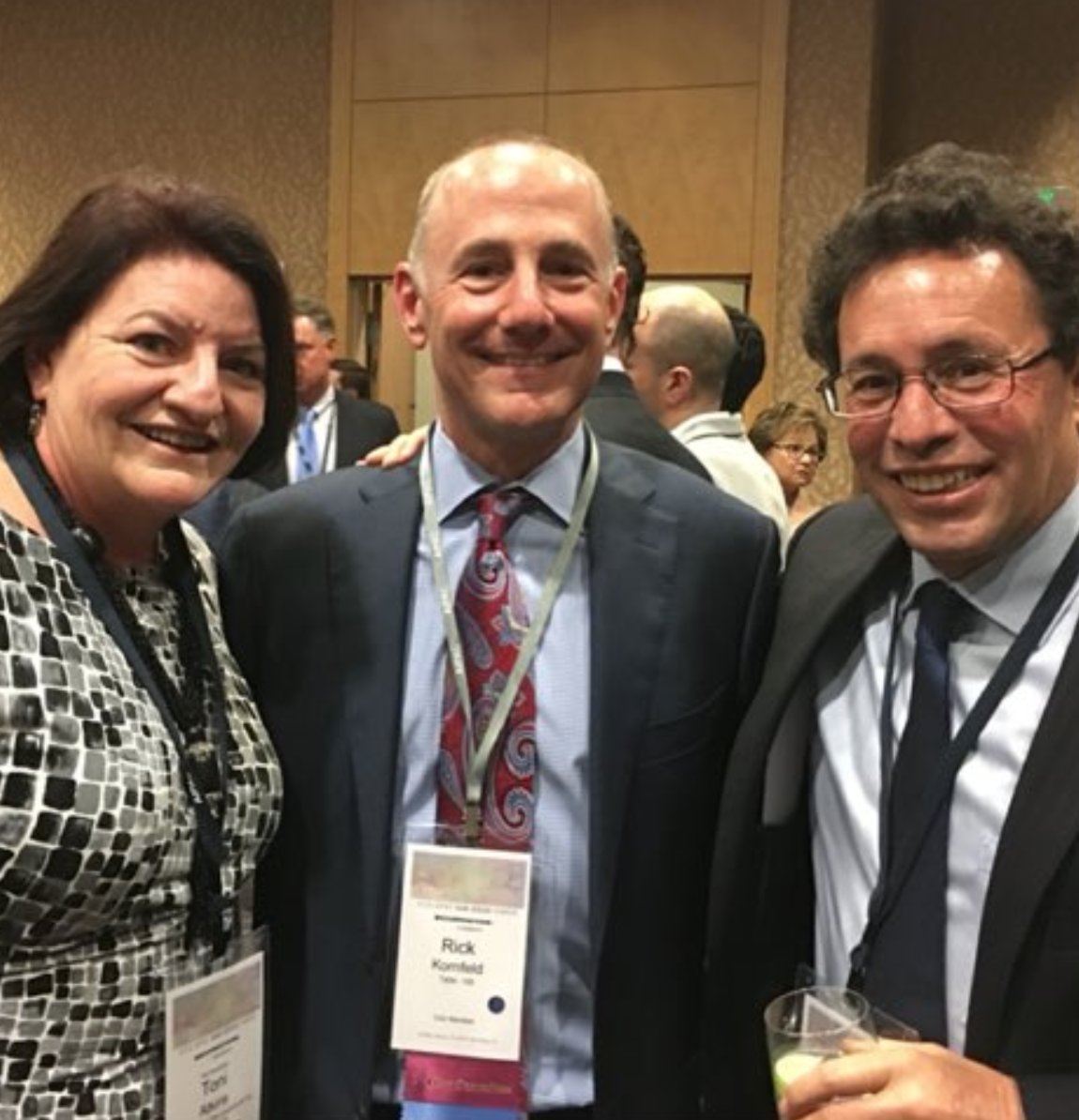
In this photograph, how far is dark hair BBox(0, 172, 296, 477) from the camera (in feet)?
4.93

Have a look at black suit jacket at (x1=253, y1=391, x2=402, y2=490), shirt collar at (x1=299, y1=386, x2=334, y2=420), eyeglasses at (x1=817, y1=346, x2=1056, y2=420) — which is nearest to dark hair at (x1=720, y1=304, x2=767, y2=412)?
black suit jacket at (x1=253, y1=391, x2=402, y2=490)

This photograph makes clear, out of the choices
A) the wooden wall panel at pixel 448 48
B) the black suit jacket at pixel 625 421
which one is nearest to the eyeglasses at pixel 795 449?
the wooden wall panel at pixel 448 48

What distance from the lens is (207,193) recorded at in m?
1.58

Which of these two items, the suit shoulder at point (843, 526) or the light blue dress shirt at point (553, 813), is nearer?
the light blue dress shirt at point (553, 813)

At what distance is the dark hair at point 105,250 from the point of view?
150 cm

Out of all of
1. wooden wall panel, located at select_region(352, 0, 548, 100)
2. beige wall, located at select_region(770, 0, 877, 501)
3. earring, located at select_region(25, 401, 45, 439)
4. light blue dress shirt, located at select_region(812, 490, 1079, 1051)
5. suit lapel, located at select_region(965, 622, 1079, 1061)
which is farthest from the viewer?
wooden wall panel, located at select_region(352, 0, 548, 100)

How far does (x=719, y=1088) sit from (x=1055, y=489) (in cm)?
90

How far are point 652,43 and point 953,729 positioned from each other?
6015 millimetres

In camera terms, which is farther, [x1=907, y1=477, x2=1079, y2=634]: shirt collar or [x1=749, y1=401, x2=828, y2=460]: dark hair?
[x1=749, y1=401, x2=828, y2=460]: dark hair

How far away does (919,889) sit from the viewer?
143cm

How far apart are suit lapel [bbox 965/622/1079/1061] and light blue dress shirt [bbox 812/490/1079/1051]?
0.12ft

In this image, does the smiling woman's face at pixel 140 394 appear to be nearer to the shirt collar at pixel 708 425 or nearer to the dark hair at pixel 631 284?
the dark hair at pixel 631 284

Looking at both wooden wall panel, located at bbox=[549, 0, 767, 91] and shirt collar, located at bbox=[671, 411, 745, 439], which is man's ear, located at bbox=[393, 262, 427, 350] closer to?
shirt collar, located at bbox=[671, 411, 745, 439]

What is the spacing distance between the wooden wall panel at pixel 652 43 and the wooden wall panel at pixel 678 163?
0.07 meters
